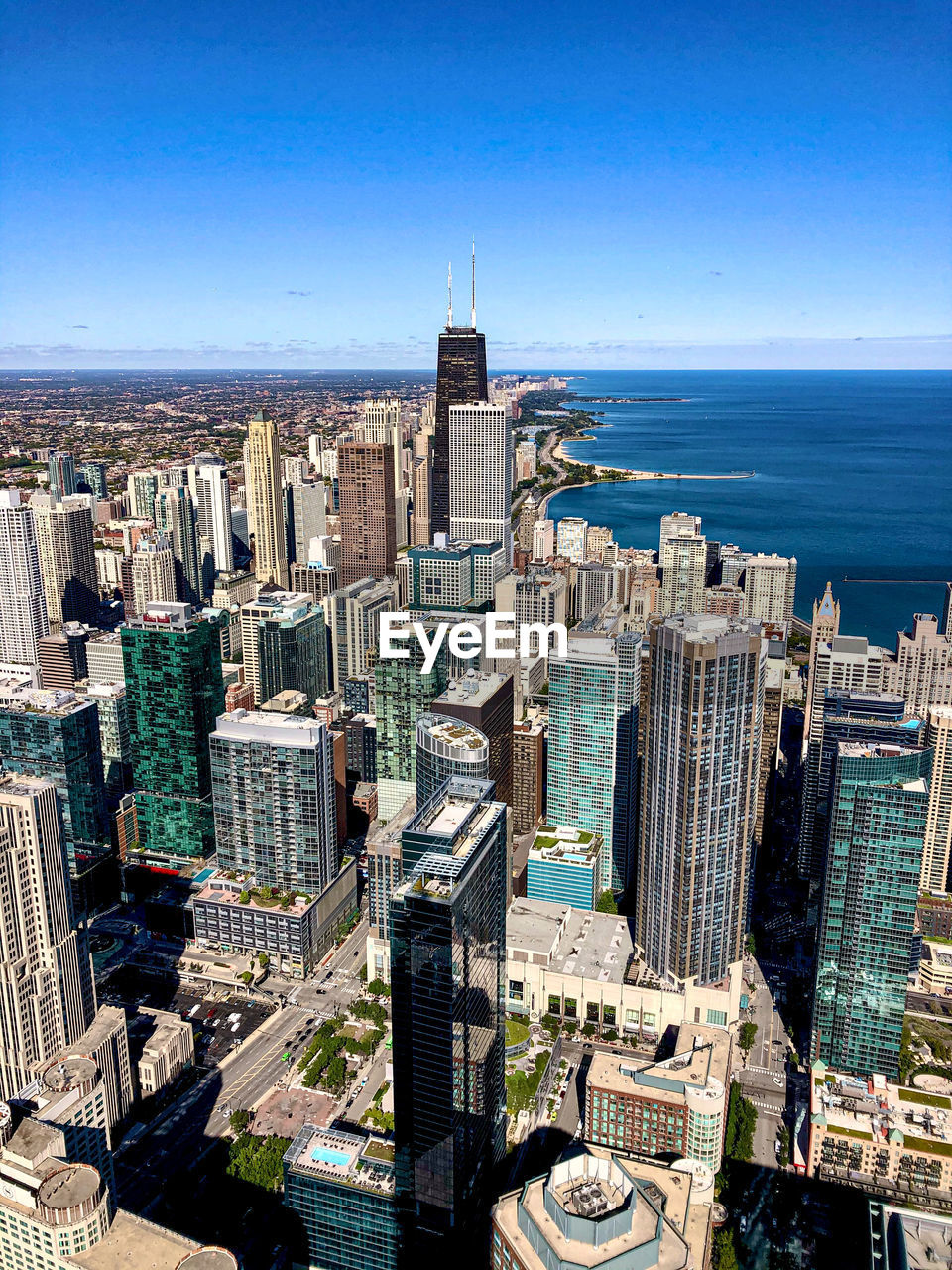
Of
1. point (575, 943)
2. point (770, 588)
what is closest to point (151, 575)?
point (770, 588)

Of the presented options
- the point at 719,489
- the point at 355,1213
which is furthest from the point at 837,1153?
the point at 719,489

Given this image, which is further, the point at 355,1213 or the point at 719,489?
the point at 719,489

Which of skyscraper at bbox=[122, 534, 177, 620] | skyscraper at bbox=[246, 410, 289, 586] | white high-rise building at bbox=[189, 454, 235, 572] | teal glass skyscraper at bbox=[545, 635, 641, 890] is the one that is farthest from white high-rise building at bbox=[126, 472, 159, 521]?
teal glass skyscraper at bbox=[545, 635, 641, 890]

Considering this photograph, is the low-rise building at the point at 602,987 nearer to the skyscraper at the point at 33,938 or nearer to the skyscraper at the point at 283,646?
the skyscraper at the point at 33,938

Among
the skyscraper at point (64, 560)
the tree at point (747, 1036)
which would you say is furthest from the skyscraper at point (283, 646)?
the tree at point (747, 1036)

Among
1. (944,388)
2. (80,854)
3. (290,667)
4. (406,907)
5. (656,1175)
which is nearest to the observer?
(656,1175)

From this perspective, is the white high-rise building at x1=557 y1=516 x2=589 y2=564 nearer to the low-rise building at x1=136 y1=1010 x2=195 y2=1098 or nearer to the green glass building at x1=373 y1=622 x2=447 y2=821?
the green glass building at x1=373 y1=622 x2=447 y2=821

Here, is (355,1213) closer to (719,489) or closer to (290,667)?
(290,667)
